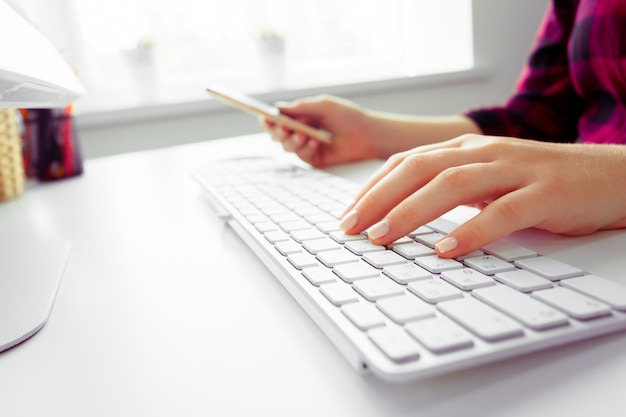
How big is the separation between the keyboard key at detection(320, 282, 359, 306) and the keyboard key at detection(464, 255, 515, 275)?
0.08 meters

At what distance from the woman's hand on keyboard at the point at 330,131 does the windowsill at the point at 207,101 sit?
0.65 m

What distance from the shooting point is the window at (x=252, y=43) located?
4.90 feet

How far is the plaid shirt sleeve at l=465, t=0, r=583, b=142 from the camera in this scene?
946 millimetres

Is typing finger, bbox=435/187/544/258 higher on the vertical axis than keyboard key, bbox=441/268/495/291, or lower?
higher

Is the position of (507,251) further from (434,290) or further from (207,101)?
(207,101)

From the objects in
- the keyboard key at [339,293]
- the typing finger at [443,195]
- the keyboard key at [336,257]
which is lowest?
the keyboard key at [339,293]

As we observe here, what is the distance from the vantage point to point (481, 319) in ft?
0.78

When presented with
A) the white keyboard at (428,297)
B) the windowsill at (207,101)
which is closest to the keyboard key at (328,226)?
the white keyboard at (428,297)

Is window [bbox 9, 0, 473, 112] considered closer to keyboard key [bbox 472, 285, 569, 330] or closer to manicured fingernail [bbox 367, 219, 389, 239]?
manicured fingernail [bbox 367, 219, 389, 239]

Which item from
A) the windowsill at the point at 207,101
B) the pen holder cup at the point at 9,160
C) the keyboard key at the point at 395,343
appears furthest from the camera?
the windowsill at the point at 207,101

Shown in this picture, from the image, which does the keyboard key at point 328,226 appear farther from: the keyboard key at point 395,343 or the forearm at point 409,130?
the forearm at point 409,130

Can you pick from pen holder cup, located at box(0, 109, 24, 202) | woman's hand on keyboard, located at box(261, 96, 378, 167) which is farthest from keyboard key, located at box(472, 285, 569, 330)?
pen holder cup, located at box(0, 109, 24, 202)

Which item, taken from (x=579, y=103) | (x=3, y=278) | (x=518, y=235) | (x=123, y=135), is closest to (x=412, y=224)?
(x=518, y=235)

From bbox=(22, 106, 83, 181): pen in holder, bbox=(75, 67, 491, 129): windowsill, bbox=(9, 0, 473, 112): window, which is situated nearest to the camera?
bbox=(22, 106, 83, 181): pen in holder
